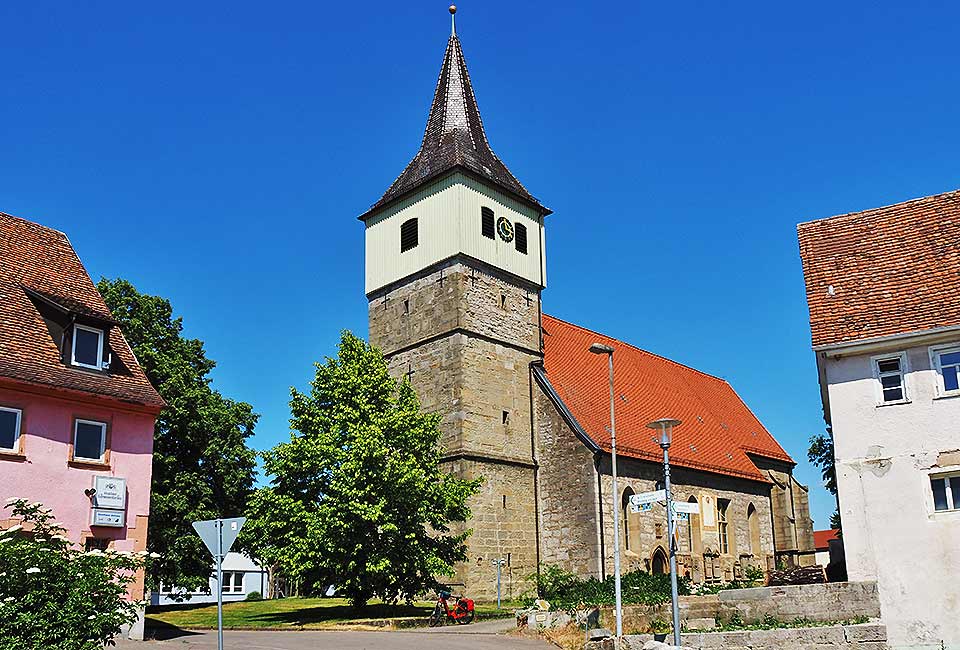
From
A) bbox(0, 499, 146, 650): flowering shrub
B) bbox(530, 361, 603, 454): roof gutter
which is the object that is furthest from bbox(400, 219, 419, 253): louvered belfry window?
bbox(0, 499, 146, 650): flowering shrub

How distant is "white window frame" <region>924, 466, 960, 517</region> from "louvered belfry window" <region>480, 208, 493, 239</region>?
63.1 feet

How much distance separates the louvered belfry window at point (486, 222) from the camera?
1409 inches

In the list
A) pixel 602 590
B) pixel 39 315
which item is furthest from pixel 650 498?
pixel 39 315

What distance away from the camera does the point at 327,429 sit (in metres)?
28.2

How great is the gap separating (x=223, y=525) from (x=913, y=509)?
14866mm

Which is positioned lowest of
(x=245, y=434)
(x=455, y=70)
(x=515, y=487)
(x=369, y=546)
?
(x=369, y=546)

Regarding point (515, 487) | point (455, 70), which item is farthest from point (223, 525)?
point (455, 70)

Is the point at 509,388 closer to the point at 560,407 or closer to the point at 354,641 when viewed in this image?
the point at 560,407

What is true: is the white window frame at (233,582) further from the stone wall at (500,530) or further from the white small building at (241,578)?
the stone wall at (500,530)

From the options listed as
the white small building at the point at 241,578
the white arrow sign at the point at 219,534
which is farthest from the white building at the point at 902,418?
the white small building at the point at 241,578

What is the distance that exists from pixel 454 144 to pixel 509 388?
32.6 feet

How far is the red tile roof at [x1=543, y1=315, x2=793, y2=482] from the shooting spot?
3659cm

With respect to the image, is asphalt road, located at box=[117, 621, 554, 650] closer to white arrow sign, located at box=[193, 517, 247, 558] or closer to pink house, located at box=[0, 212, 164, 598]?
pink house, located at box=[0, 212, 164, 598]

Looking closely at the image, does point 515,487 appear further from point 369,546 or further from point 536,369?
point 369,546
